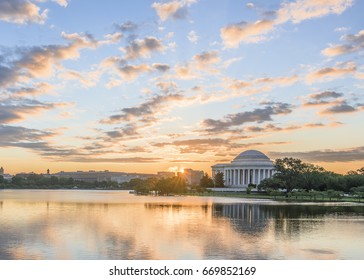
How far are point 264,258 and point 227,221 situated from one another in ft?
47.3

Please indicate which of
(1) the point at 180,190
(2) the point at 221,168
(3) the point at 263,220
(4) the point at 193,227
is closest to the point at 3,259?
(4) the point at 193,227

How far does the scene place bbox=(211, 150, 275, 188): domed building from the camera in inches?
5541

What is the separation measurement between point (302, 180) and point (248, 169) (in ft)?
173

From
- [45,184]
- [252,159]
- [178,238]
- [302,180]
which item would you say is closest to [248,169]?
[252,159]

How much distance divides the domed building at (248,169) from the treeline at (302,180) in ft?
150

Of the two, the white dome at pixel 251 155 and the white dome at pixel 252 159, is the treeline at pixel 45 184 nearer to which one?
the white dome at pixel 252 159

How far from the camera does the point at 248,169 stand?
141875 mm

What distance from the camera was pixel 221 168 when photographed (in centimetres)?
15500

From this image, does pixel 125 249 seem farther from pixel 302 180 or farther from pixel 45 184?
pixel 45 184

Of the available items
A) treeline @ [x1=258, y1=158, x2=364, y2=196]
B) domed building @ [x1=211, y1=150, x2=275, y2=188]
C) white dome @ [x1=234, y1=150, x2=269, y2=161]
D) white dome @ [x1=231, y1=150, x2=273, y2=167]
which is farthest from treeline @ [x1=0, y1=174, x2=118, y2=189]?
treeline @ [x1=258, y1=158, x2=364, y2=196]

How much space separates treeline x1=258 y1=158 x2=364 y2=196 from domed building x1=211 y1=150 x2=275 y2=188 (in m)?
45.7

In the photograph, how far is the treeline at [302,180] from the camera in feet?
286

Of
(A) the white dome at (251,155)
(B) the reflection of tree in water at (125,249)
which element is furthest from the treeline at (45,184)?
(B) the reflection of tree in water at (125,249)
